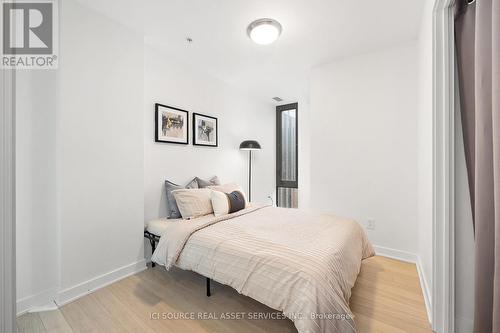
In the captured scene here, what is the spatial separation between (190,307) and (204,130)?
2411mm

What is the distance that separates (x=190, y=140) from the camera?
10.8ft

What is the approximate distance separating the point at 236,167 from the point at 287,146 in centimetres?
160

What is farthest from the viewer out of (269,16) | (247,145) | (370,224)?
(247,145)

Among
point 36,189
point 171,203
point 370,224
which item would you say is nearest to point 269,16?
point 171,203

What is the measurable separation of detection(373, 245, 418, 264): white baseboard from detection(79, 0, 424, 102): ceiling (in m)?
2.57

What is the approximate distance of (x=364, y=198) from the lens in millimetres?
2990

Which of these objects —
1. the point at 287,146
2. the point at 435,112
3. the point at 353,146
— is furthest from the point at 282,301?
the point at 287,146

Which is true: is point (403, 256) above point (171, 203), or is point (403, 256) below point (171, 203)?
below

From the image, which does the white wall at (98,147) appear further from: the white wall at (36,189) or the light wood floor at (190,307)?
the light wood floor at (190,307)

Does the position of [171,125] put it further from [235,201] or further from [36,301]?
[36,301]

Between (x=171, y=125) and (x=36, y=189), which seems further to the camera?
(x=171, y=125)

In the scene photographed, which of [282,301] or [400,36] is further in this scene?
[400,36]

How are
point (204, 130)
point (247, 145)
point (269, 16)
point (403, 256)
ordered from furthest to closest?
point (247, 145) → point (204, 130) → point (403, 256) → point (269, 16)

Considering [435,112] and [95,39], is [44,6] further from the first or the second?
[435,112]
